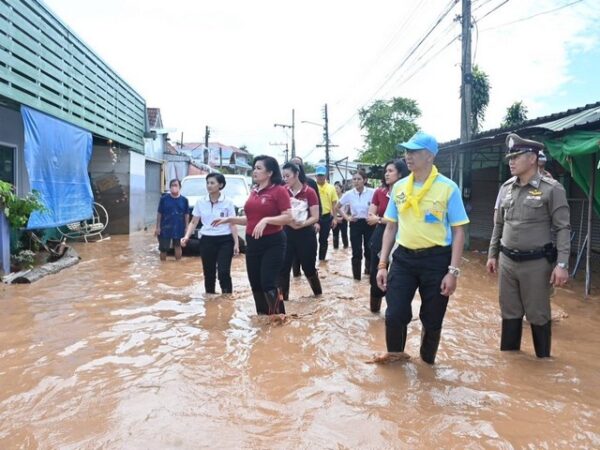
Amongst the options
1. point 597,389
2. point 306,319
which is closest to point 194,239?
point 306,319

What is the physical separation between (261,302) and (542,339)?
8.33 feet

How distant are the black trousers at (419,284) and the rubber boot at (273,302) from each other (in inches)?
57.3

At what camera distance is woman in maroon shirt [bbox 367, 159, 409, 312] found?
5.21m

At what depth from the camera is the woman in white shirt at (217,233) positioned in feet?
18.7

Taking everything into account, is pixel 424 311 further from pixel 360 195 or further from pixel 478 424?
pixel 360 195

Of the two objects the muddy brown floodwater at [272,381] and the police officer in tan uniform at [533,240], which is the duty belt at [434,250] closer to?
the police officer in tan uniform at [533,240]

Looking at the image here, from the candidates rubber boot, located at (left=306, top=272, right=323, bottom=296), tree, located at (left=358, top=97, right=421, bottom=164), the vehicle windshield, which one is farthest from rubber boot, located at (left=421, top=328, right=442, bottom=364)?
tree, located at (left=358, top=97, right=421, bottom=164)

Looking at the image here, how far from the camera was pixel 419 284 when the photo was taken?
3.46m

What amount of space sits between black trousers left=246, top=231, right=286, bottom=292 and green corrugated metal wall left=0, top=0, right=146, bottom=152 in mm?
5131

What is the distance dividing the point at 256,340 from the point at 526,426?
231 cm

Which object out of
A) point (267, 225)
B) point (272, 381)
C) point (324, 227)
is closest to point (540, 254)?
point (272, 381)

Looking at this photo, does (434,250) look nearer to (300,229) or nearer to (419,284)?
(419,284)

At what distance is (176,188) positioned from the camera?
8.91 metres

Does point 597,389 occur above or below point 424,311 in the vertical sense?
below
